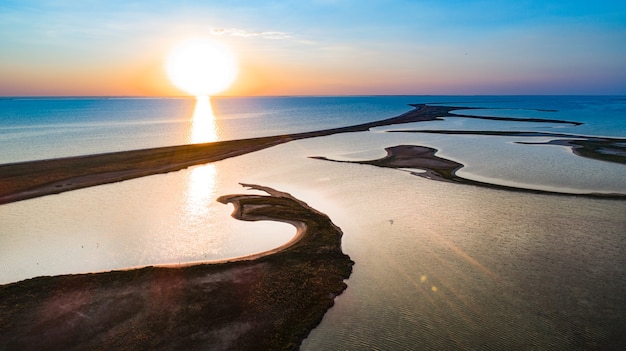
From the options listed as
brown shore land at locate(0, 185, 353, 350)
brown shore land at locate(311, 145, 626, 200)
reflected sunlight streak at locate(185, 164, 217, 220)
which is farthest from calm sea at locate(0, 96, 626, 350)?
brown shore land at locate(311, 145, 626, 200)

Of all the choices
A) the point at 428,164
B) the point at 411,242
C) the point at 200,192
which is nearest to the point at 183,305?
the point at 411,242

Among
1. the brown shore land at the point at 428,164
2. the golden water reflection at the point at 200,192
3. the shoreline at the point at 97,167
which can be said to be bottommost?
the brown shore land at the point at 428,164

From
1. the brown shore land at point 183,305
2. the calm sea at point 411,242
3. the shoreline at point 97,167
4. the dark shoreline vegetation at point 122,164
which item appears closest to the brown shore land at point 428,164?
the dark shoreline vegetation at point 122,164

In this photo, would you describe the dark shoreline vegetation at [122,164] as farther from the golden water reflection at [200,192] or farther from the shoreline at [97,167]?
the golden water reflection at [200,192]

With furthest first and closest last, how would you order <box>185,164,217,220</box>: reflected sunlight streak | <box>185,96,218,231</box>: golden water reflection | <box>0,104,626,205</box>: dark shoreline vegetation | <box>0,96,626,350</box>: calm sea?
<box>0,104,626,205</box>: dark shoreline vegetation
<box>185,164,217,220</box>: reflected sunlight streak
<box>185,96,218,231</box>: golden water reflection
<box>0,96,626,350</box>: calm sea

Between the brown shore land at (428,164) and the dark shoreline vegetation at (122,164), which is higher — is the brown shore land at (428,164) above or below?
below

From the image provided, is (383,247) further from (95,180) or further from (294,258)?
(95,180)

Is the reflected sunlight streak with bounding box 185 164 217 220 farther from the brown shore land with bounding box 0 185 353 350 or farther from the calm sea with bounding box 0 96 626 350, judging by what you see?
the brown shore land with bounding box 0 185 353 350

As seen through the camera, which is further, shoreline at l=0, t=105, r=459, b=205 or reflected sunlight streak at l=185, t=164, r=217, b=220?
shoreline at l=0, t=105, r=459, b=205

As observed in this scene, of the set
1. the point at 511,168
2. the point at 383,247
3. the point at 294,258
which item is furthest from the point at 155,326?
the point at 511,168
